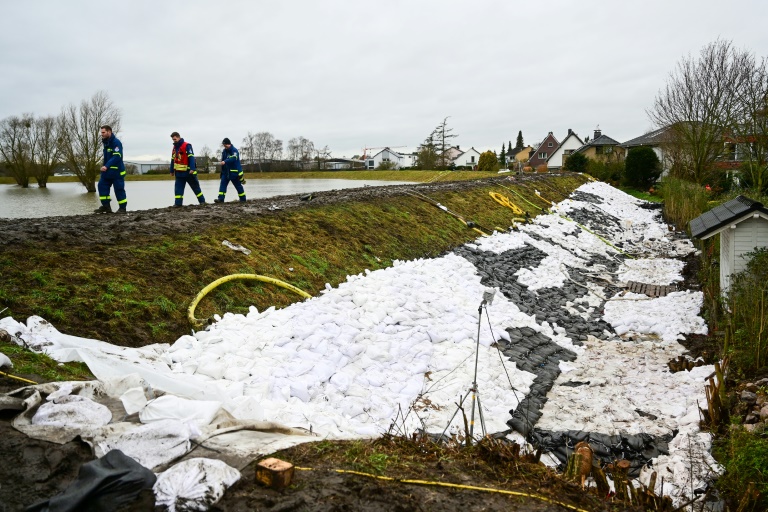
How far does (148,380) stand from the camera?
443 centimetres

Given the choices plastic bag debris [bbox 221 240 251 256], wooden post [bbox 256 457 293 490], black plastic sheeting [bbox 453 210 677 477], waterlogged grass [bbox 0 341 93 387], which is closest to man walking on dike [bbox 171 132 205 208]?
plastic bag debris [bbox 221 240 251 256]

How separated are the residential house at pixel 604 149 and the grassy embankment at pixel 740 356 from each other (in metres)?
45.7

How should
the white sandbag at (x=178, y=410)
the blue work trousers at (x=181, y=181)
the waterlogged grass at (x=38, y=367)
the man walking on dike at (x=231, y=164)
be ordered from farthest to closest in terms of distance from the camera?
the man walking on dike at (x=231, y=164), the blue work trousers at (x=181, y=181), the waterlogged grass at (x=38, y=367), the white sandbag at (x=178, y=410)

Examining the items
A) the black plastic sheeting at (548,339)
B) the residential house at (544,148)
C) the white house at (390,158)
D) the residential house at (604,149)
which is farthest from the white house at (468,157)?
the black plastic sheeting at (548,339)

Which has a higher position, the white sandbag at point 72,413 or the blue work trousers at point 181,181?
the blue work trousers at point 181,181

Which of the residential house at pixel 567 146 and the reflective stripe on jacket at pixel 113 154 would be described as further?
the residential house at pixel 567 146

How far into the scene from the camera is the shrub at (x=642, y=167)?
38125mm

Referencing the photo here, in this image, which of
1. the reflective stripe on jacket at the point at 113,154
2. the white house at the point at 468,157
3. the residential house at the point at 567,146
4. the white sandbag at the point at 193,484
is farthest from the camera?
the white house at the point at 468,157

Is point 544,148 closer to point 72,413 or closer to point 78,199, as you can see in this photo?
point 78,199

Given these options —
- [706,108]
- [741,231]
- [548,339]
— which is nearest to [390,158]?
[706,108]

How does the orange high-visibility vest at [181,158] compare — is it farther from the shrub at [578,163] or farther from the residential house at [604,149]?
the residential house at [604,149]

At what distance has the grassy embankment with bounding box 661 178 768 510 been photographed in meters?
4.01

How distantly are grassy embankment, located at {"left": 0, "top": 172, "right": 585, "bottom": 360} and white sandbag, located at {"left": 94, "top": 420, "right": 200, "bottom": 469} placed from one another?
2433 mm

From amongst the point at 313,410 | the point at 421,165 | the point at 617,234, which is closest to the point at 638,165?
the point at 617,234
